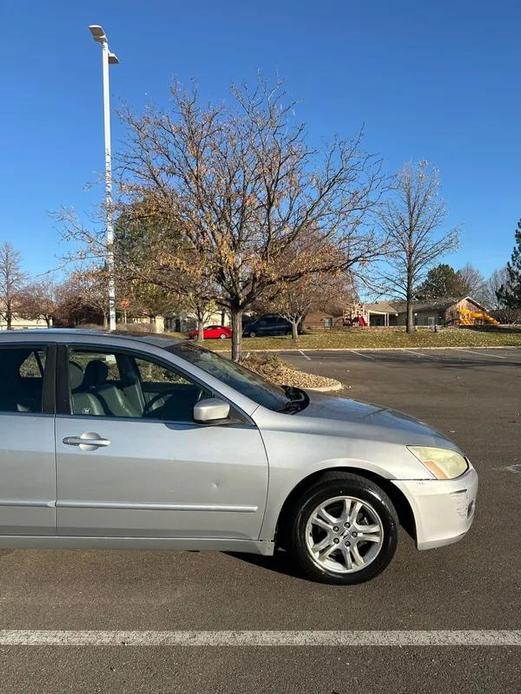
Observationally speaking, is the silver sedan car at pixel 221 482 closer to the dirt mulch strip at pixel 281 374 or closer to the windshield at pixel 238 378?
the windshield at pixel 238 378

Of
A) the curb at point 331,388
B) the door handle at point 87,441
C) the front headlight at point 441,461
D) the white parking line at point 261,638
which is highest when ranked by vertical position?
the door handle at point 87,441

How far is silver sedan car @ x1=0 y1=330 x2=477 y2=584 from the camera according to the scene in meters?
3.48

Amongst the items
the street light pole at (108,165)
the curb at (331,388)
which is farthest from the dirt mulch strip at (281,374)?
the street light pole at (108,165)

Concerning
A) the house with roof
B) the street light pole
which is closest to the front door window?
the street light pole

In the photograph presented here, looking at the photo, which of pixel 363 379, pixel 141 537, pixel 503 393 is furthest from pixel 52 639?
pixel 363 379

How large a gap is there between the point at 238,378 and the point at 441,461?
1493 millimetres

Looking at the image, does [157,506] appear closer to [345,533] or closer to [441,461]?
[345,533]

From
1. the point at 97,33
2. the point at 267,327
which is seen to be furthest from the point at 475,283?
the point at 97,33

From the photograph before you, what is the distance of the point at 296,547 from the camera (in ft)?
11.6

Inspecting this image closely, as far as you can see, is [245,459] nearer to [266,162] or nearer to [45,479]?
[45,479]

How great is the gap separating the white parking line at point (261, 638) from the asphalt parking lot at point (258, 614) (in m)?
0.03

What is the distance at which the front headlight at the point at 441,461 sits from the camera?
3617 millimetres

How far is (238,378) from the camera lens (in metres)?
4.15

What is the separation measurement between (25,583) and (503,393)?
11.6 m
